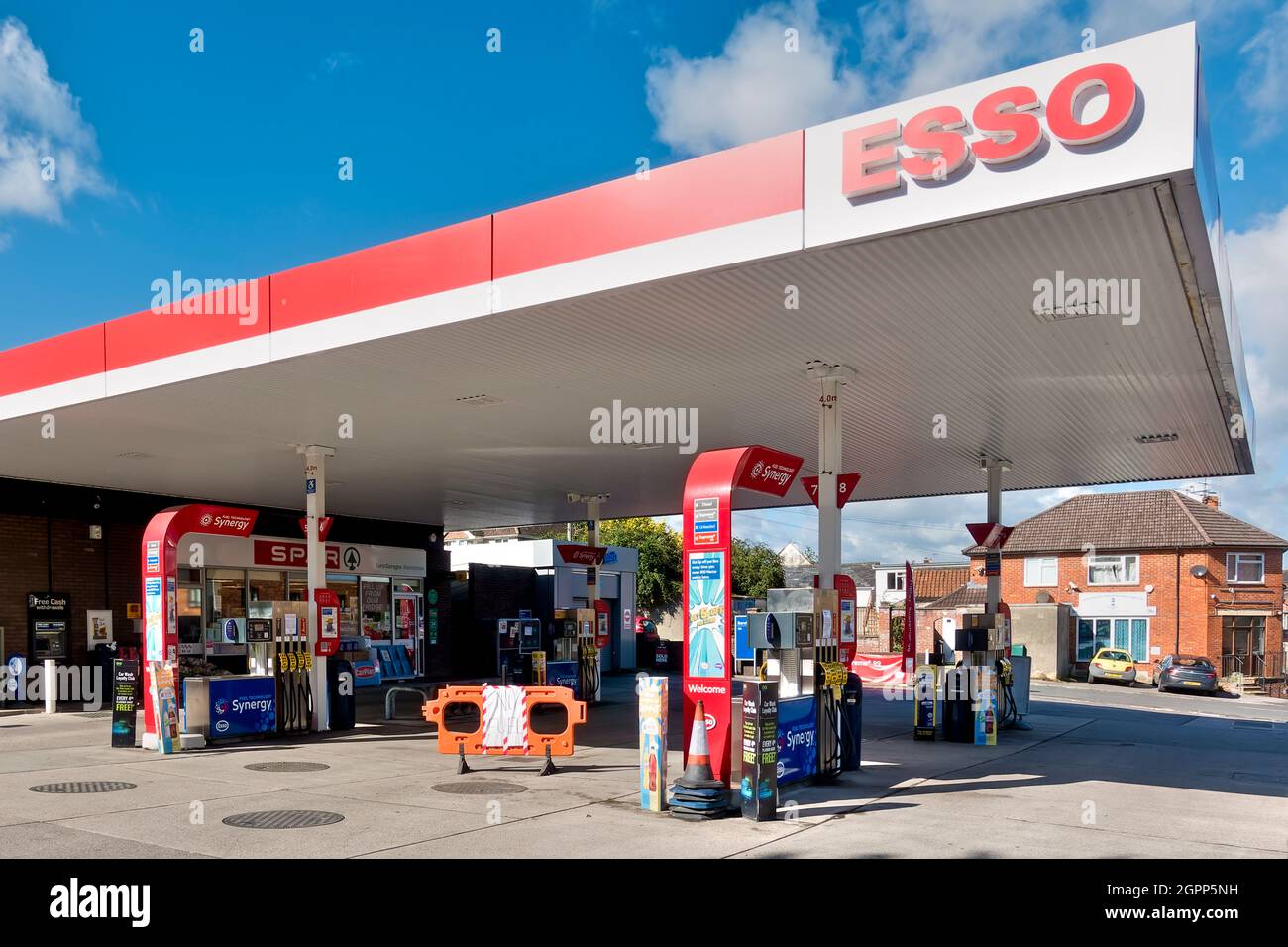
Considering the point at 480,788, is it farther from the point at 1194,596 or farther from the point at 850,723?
the point at 1194,596

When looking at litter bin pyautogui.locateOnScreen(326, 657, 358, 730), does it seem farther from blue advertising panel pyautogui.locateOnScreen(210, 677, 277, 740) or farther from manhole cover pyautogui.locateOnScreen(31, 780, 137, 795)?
manhole cover pyautogui.locateOnScreen(31, 780, 137, 795)

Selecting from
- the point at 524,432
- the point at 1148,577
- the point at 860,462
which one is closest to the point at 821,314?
the point at 524,432

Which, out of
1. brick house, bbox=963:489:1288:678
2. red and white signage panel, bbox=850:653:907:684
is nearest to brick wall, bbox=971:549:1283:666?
brick house, bbox=963:489:1288:678

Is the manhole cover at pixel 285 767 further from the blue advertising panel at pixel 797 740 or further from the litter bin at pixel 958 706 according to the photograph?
the litter bin at pixel 958 706

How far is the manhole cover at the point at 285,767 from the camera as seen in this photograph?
475 inches

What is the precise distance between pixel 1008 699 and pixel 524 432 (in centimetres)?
901

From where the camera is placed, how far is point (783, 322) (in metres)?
10.5

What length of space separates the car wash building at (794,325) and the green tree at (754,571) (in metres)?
43.6

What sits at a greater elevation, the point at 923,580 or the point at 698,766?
the point at 698,766

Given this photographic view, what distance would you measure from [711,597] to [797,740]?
76.8 inches

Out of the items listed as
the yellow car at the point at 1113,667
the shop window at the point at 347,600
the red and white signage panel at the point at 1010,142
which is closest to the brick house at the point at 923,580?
the yellow car at the point at 1113,667

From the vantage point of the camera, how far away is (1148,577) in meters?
39.8

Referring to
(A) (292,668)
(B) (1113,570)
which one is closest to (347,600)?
(A) (292,668)
